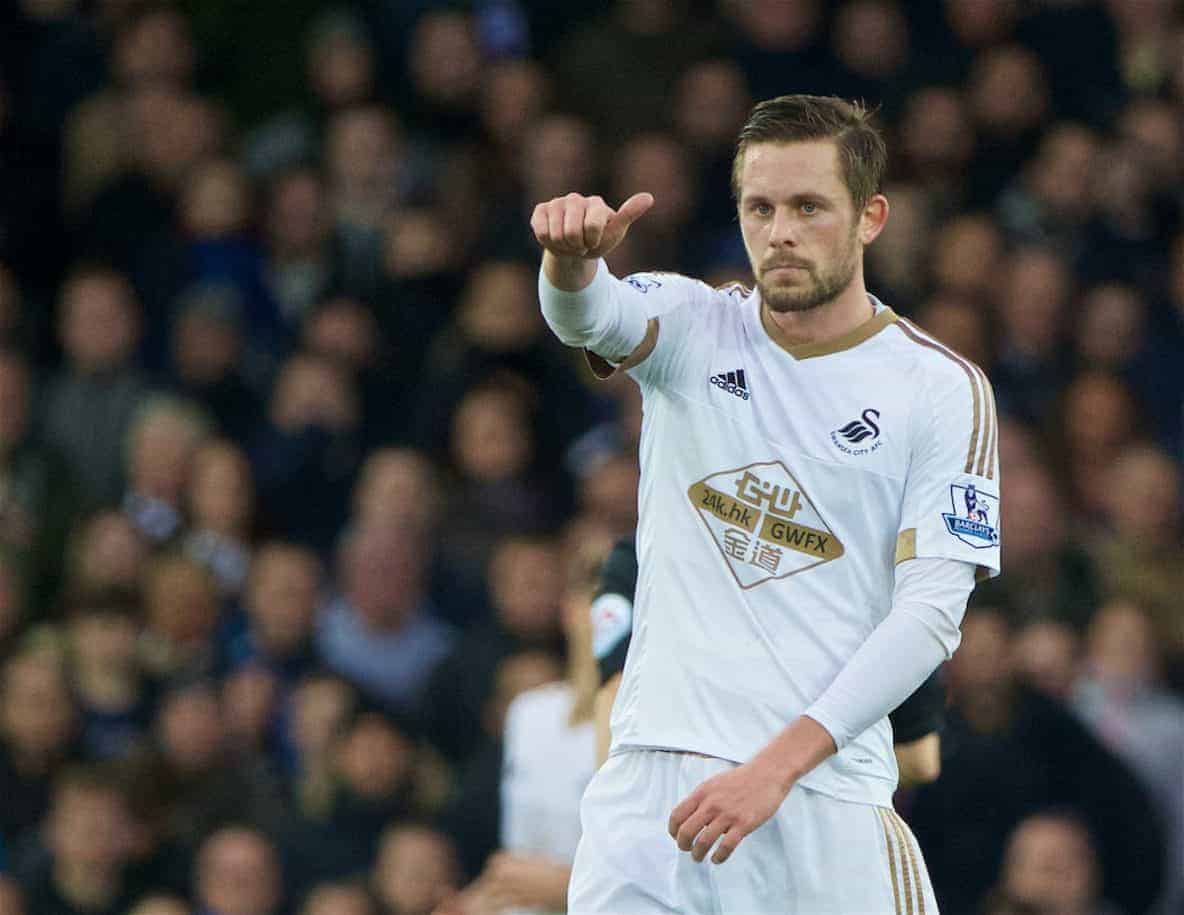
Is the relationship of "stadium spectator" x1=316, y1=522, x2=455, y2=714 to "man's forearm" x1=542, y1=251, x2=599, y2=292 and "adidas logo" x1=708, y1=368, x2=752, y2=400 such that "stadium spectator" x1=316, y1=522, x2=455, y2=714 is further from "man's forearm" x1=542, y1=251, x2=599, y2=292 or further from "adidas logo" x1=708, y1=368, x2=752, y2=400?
"man's forearm" x1=542, y1=251, x2=599, y2=292

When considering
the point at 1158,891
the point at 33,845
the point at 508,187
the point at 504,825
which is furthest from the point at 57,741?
the point at 1158,891

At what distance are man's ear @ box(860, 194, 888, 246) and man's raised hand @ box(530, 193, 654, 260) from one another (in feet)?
1.85

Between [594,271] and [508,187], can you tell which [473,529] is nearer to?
[508,187]

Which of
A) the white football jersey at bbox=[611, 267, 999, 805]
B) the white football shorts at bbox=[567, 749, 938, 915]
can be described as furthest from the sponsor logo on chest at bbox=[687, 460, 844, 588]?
the white football shorts at bbox=[567, 749, 938, 915]

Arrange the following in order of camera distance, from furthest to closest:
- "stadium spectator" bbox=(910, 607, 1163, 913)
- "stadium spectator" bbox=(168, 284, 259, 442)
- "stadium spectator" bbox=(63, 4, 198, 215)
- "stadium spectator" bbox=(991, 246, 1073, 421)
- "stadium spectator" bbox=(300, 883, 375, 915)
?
1. "stadium spectator" bbox=(63, 4, 198, 215)
2. "stadium spectator" bbox=(168, 284, 259, 442)
3. "stadium spectator" bbox=(991, 246, 1073, 421)
4. "stadium spectator" bbox=(300, 883, 375, 915)
5. "stadium spectator" bbox=(910, 607, 1163, 913)

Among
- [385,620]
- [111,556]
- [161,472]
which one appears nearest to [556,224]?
[385,620]

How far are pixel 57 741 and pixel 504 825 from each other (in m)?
2.76

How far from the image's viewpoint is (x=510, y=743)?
7562 mm

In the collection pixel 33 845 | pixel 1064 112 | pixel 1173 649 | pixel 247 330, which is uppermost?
pixel 1064 112

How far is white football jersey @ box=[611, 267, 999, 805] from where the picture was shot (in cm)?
479

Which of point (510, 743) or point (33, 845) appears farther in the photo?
point (33, 845)

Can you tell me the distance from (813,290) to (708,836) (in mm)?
1108

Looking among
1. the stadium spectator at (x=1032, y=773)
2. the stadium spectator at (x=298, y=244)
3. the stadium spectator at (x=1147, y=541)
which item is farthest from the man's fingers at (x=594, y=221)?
the stadium spectator at (x=298, y=244)

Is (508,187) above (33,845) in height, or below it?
above
